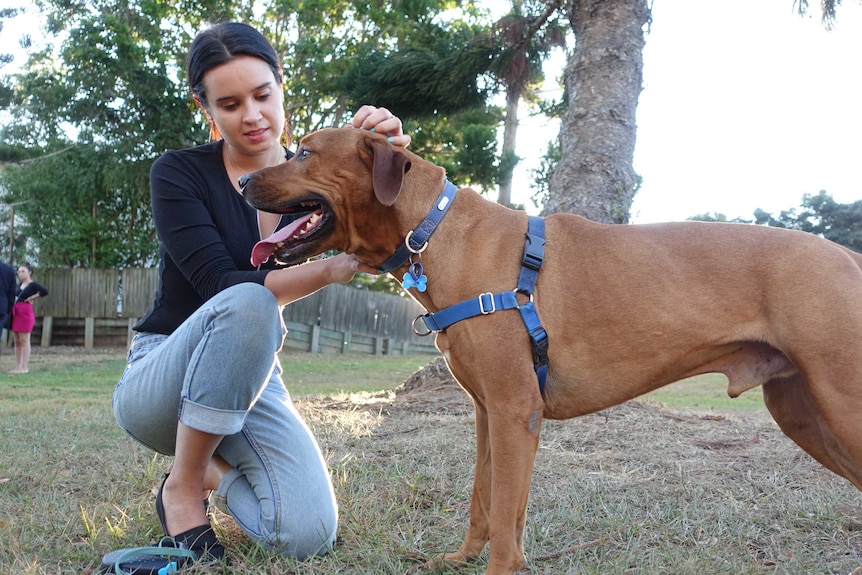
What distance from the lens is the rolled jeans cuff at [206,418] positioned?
2.98 meters

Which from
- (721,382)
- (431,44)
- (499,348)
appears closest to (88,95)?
(431,44)

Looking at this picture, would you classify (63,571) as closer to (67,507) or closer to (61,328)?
(67,507)

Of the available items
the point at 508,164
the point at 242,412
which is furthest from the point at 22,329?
the point at 242,412

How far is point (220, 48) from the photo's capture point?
3506 mm

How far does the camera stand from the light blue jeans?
2.98 meters

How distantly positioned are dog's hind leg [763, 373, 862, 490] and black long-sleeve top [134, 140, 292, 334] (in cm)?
241

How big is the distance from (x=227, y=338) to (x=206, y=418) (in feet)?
1.10

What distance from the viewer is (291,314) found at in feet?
70.1

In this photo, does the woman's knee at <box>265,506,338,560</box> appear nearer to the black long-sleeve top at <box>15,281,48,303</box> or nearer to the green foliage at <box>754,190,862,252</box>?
the black long-sleeve top at <box>15,281,48,303</box>

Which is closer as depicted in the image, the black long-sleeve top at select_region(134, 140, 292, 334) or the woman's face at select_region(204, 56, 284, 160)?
the black long-sleeve top at select_region(134, 140, 292, 334)

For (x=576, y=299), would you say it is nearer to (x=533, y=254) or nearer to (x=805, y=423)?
(x=533, y=254)

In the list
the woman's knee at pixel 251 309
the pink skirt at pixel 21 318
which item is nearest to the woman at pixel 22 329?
the pink skirt at pixel 21 318

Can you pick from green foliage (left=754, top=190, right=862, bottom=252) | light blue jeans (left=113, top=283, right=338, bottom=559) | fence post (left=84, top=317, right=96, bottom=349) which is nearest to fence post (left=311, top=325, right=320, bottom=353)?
fence post (left=84, top=317, right=96, bottom=349)

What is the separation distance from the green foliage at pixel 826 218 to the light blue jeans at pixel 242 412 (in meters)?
21.3
